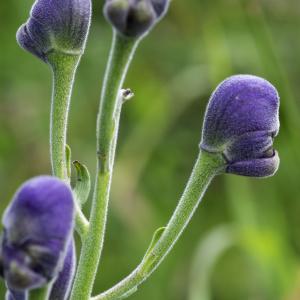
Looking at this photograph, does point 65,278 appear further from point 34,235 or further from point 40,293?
point 34,235

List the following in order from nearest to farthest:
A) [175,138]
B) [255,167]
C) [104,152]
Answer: [104,152], [255,167], [175,138]

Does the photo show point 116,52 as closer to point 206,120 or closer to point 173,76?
point 206,120

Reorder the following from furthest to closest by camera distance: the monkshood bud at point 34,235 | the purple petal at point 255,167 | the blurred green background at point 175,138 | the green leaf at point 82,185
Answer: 1. the blurred green background at point 175,138
2. the purple petal at point 255,167
3. the green leaf at point 82,185
4. the monkshood bud at point 34,235

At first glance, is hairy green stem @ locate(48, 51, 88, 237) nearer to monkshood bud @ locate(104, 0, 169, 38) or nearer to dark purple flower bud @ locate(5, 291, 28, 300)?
dark purple flower bud @ locate(5, 291, 28, 300)

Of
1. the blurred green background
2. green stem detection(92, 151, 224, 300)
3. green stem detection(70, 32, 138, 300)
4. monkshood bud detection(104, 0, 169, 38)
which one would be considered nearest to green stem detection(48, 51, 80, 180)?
green stem detection(70, 32, 138, 300)

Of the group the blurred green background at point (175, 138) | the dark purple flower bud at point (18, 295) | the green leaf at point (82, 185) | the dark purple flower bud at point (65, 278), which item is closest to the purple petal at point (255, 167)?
the green leaf at point (82, 185)

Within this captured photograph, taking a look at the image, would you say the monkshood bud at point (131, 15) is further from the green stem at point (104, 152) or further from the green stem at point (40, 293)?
the green stem at point (40, 293)

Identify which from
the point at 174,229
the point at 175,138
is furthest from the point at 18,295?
the point at 175,138
